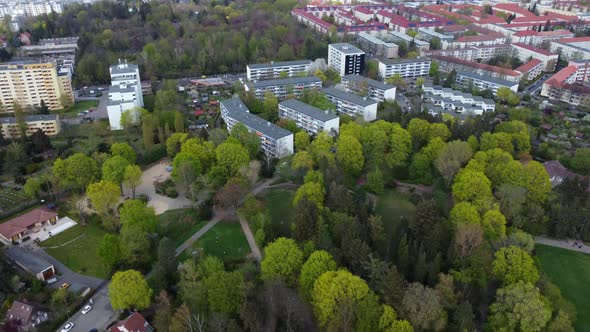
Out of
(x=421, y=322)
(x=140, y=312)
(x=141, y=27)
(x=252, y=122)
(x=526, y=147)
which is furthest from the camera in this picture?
(x=141, y=27)

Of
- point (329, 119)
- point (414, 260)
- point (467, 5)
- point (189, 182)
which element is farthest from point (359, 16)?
point (414, 260)

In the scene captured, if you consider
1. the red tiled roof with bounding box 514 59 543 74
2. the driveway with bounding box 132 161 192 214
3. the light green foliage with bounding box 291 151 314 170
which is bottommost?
the driveway with bounding box 132 161 192 214

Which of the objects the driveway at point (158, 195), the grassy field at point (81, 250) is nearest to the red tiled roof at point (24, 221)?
the grassy field at point (81, 250)

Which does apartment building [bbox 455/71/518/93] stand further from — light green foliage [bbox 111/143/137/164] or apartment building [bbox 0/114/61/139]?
apartment building [bbox 0/114/61/139]

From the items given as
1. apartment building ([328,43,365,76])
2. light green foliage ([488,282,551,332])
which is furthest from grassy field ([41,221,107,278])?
apartment building ([328,43,365,76])

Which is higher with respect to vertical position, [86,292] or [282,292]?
[282,292]

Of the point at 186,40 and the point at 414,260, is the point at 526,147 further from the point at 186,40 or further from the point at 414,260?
the point at 186,40

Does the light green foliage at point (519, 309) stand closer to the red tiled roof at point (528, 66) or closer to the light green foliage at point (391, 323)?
the light green foliage at point (391, 323)

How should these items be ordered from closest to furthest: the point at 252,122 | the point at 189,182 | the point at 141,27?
the point at 189,182 → the point at 252,122 → the point at 141,27
